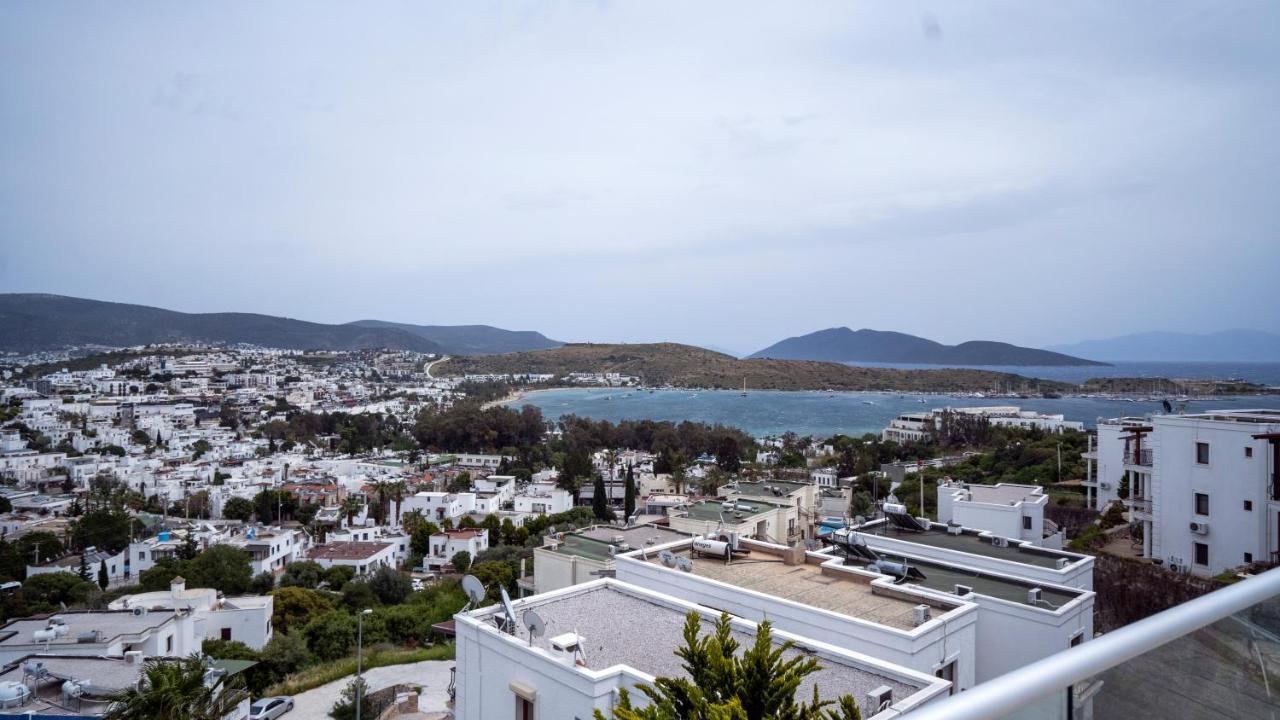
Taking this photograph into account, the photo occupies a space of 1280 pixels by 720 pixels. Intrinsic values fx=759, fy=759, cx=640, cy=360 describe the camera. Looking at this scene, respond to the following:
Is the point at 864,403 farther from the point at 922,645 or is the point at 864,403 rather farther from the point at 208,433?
the point at 922,645

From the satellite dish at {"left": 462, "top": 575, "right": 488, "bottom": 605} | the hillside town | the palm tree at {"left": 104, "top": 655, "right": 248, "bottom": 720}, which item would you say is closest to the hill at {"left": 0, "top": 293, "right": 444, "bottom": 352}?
the hillside town

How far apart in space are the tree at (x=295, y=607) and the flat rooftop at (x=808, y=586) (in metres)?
13.0

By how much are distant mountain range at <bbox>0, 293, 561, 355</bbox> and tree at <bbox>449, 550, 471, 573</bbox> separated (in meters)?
135

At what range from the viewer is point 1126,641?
3.22 feet

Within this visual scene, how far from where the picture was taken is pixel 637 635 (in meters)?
5.86

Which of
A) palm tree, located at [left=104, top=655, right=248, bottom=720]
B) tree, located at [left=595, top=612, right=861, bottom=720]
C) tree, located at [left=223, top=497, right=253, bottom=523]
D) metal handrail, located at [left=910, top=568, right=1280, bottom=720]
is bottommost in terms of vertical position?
tree, located at [left=223, top=497, right=253, bottom=523]

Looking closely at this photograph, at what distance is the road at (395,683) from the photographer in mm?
11891

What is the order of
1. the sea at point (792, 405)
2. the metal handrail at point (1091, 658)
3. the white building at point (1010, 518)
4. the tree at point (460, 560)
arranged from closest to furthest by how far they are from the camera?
the metal handrail at point (1091, 658)
the white building at point (1010, 518)
the tree at point (460, 560)
the sea at point (792, 405)

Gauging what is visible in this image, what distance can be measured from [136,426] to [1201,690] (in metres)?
80.0

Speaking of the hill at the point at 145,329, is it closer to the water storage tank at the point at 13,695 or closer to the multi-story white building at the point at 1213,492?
the water storage tank at the point at 13,695

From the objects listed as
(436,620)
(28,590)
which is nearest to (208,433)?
(28,590)

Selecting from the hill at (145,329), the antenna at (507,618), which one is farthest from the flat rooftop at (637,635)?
the hill at (145,329)

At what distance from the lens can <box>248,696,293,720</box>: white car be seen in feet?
37.2

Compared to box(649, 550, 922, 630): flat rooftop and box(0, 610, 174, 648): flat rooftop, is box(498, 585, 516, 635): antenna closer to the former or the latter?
box(649, 550, 922, 630): flat rooftop
